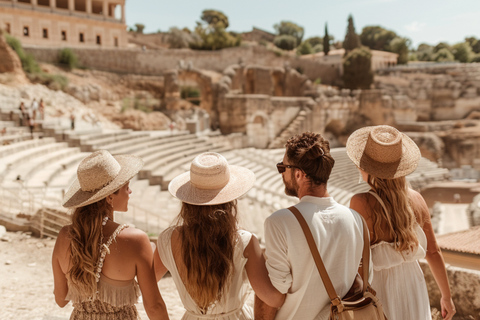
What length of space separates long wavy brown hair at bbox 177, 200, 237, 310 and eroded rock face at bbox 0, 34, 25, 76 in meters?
21.3

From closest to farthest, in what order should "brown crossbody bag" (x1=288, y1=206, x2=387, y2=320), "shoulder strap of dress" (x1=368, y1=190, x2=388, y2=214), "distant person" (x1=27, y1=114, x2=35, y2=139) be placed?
"brown crossbody bag" (x1=288, y1=206, x2=387, y2=320) → "shoulder strap of dress" (x1=368, y1=190, x2=388, y2=214) → "distant person" (x1=27, y1=114, x2=35, y2=139)

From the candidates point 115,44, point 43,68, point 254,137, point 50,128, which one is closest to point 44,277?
point 50,128

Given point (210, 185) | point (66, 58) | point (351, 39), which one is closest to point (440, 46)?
point (351, 39)

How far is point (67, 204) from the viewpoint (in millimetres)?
A: 2301

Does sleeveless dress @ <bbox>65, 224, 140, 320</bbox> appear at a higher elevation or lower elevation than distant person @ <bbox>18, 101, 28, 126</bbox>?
lower

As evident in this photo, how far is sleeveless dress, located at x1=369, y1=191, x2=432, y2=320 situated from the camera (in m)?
2.50

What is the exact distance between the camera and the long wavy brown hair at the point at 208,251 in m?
2.09

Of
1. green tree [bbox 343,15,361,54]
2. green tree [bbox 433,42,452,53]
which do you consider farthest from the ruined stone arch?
green tree [bbox 433,42,452,53]

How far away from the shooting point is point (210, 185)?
7.30 ft

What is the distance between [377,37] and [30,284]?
2447 inches

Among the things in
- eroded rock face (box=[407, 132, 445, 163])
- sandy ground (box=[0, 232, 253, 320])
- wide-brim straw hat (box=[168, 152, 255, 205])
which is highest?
wide-brim straw hat (box=[168, 152, 255, 205])

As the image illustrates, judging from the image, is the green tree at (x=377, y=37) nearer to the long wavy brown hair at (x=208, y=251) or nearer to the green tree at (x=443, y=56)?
the green tree at (x=443, y=56)

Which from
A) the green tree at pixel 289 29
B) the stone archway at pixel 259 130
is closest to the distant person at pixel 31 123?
the stone archway at pixel 259 130

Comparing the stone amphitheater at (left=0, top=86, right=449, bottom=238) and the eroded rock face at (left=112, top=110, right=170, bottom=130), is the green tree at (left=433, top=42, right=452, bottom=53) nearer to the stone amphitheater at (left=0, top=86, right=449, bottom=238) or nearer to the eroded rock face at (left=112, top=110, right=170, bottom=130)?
the stone amphitheater at (left=0, top=86, right=449, bottom=238)
